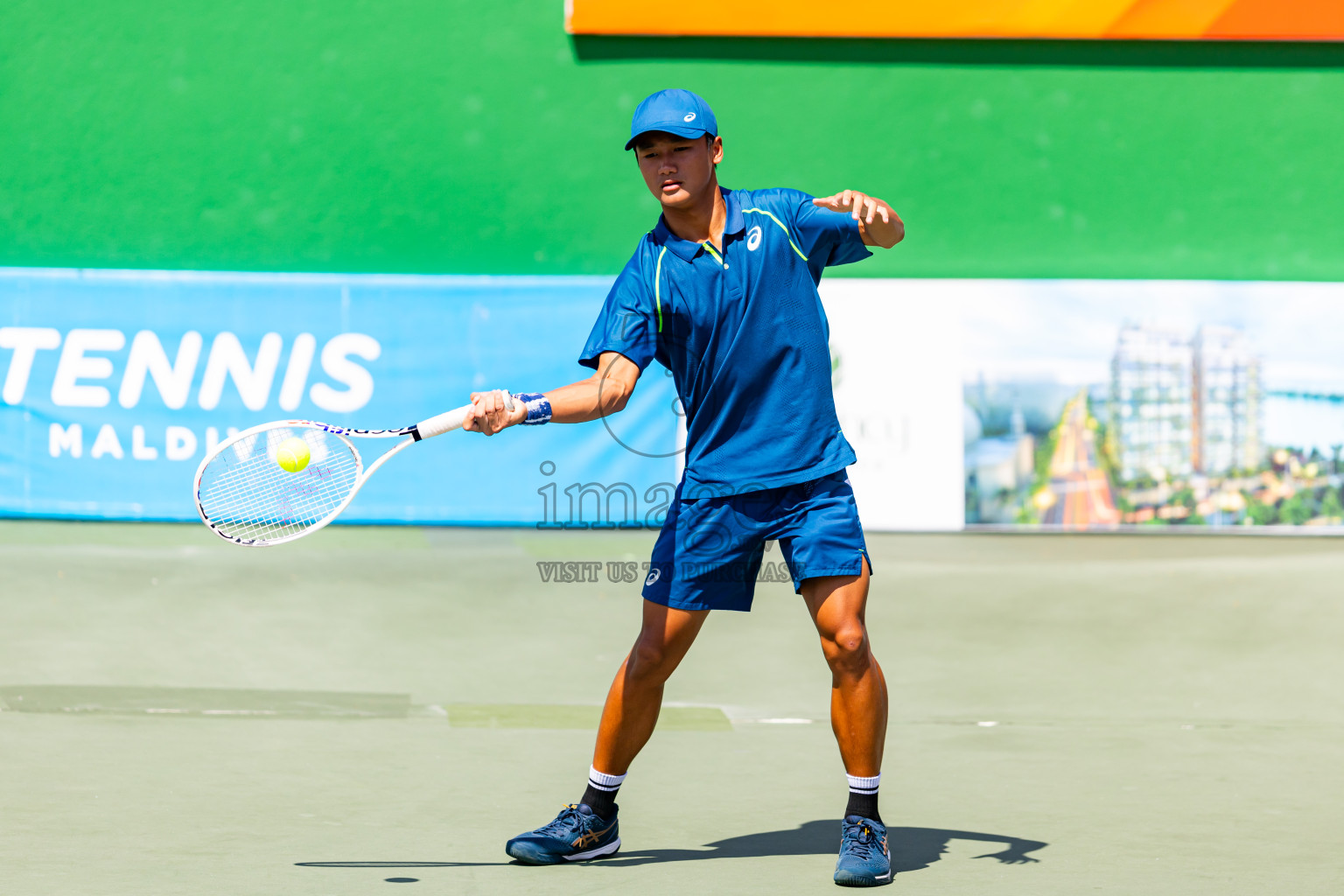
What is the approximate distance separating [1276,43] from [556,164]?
548cm

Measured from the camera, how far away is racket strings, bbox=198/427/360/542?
159 inches

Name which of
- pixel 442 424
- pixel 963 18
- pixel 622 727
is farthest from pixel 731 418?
pixel 963 18

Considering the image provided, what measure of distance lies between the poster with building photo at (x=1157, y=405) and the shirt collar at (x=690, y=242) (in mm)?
6505

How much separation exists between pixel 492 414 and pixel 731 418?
590 millimetres

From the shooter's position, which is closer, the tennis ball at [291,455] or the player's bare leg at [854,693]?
the player's bare leg at [854,693]

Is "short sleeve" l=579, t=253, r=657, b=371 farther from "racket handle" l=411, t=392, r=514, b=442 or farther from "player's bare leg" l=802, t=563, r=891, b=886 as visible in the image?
"player's bare leg" l=802, t=563, r=891, b=886

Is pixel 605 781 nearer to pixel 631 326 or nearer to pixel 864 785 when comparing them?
pixel 864 785

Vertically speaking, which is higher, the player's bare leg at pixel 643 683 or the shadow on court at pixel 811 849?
the player's bare leg at pixel 643 683

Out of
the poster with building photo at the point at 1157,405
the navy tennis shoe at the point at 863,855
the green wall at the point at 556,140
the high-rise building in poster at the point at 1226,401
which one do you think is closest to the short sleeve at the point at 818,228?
the navy tennis shoe at the point at 863,855

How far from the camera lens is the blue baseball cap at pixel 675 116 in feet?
11.4

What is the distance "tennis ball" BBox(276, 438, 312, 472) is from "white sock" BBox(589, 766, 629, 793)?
3.90ft

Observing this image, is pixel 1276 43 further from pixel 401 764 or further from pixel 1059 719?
pixel 401 764

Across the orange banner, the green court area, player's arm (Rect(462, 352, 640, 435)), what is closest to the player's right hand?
player's arm (Rect(462, 352, 640, 435))

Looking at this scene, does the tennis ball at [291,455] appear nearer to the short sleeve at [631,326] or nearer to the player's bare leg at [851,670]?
the short sleeve at [631,326]
